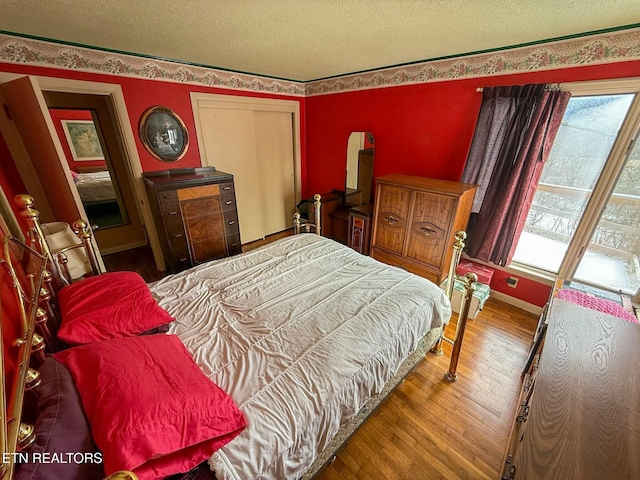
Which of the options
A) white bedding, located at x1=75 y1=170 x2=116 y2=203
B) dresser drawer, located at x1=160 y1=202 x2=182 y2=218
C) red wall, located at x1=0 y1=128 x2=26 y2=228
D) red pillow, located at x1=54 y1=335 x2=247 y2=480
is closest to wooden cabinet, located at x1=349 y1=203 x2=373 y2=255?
dresser drawer, located at x1=160 y1=202 x2=182 y2=218

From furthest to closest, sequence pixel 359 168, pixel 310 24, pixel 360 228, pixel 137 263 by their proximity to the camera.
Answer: pixel 359 168
pixel 137 263
pixel 360 228
pixel 310 24

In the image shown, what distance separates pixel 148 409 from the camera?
78cm

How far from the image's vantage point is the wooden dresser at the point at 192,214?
108 inches

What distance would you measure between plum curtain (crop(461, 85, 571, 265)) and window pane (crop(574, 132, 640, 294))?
1.79 ft

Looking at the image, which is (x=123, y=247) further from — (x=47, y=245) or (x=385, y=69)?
(x=385, y=69)

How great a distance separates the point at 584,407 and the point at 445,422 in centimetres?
98

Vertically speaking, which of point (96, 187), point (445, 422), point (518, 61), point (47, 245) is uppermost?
point (518, 61)

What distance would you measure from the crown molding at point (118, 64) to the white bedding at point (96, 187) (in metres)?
1.42

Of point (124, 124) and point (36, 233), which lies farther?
point (124, 124)

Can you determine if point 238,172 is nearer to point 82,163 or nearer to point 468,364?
point 82,163

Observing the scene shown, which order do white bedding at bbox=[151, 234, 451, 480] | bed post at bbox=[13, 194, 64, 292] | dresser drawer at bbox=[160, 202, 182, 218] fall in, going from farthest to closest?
1. dresser drawer at bbox=[160, 202, 182, 218]
2. bed post at bbox=[13, 194, 64, 292]
3. white bedding at bbox=[151, 234, 451, 480]

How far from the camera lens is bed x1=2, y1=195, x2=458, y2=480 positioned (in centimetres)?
84

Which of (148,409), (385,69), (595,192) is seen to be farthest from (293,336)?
(385,69)

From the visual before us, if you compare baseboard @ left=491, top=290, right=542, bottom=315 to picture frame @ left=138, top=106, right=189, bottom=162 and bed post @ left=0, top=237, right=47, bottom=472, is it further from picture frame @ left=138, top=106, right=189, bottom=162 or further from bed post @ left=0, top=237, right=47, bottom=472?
picture frame @ left=138, top=106, right=189, bottom=162
